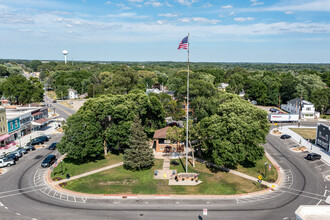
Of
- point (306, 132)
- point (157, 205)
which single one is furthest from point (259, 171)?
point (306, 132)

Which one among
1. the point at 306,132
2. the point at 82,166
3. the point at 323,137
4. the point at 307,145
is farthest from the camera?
the point at 306,132

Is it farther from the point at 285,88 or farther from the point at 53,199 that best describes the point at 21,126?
the point at 285,88

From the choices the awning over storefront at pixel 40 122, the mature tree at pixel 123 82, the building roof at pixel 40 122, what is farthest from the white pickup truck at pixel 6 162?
the mature tree at pixel 123 82

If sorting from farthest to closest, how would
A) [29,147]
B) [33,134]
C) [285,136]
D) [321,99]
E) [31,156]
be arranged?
[321,99], [33,134], [285,136], [29,147], [31,156]

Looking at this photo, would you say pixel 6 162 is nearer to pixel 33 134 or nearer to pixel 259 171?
pixel 33 134

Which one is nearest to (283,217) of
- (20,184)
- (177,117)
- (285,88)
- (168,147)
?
(168,147)

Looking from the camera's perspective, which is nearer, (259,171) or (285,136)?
(259,171)

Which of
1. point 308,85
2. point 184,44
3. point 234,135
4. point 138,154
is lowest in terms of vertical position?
point 138,154
